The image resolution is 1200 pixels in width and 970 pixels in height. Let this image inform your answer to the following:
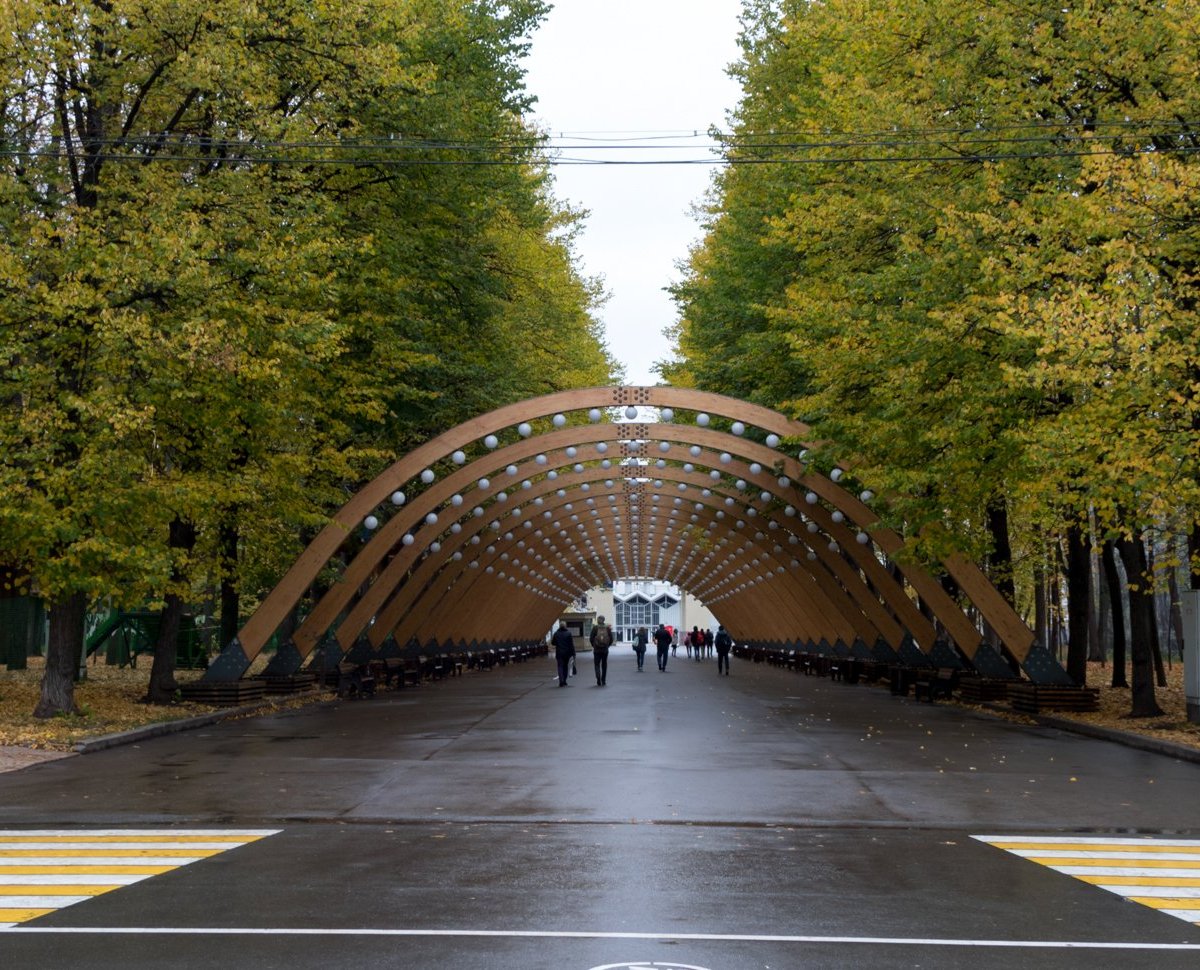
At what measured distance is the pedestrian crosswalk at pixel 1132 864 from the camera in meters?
8.75

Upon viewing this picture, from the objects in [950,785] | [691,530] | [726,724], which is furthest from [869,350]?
[691,530]

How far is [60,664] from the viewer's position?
21000 millimetres

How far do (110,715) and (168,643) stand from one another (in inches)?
161

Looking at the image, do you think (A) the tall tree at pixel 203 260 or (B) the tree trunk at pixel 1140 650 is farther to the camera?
(B) the tree trunk at pixel 1140 650

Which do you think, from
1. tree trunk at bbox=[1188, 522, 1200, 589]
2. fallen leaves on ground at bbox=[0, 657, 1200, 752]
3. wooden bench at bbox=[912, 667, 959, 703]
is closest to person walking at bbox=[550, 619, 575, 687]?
fallen leaves on ground at bbox=[0, 657, 1200, 752]

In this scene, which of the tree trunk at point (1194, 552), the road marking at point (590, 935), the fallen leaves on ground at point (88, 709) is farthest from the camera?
the tree trunk at point (1194, 552)

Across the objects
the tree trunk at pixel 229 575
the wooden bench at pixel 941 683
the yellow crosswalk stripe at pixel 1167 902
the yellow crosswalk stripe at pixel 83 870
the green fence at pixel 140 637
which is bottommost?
the yellow crosswalk stripe at pixel 83 870

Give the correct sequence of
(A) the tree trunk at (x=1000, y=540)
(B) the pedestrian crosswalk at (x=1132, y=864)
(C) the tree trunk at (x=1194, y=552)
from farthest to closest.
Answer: (A) the tree trunk at (x=1000, y=540) < (C) the tree trunk at (x=1194, y=552) < (B) the pedestrian crosswalk at (x=1132, y=864)

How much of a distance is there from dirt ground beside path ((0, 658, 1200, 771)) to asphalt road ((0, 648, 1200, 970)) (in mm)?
840

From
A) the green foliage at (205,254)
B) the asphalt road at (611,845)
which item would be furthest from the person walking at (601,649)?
the asphalt road at (611,845)

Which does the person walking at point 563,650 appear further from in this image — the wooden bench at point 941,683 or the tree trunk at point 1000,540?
the tree trunk at point 1000,540

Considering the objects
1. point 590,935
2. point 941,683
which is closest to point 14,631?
point 941,683

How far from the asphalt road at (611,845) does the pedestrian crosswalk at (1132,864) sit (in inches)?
6.5

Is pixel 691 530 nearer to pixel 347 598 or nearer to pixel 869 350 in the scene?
pixel 347 598
